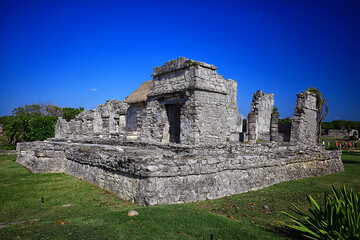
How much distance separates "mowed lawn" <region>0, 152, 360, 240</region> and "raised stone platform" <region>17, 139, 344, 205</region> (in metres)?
0.28

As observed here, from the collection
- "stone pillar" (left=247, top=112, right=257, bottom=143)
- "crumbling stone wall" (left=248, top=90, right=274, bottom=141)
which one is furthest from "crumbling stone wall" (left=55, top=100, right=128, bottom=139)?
"crumbling stone wall" (left=248, top=90, right=274, bottom=141)

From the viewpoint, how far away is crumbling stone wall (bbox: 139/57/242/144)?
1014 centimetres

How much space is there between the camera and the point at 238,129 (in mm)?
18984

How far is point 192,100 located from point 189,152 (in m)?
2.99

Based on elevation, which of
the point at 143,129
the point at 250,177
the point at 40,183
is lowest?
the point at 40,183

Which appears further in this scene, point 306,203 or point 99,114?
point 99,114

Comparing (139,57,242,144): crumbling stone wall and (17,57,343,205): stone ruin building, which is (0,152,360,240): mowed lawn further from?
(139,57,242,144): crumbling stone wall

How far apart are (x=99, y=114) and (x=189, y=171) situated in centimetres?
1862

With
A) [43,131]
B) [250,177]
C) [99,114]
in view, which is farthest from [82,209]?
[99,114]

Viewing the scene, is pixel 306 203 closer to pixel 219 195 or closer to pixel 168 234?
pixel 219 195

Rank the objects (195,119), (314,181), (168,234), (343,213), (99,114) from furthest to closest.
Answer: (99,114)
(195,119)
(314,181)
(168,234)
(343,213)

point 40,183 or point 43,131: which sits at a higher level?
point 43,131

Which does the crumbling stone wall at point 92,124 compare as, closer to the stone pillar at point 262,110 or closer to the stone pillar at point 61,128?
the stone pillar at point 61,128

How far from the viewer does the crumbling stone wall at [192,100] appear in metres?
10.1
